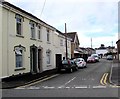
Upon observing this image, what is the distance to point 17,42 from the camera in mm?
23266

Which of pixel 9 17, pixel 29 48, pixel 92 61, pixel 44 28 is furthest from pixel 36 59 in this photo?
pixel 92 61

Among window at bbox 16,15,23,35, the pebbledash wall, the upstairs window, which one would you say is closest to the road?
the pebbledash wall

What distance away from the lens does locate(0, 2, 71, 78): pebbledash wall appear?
20734 millimetres

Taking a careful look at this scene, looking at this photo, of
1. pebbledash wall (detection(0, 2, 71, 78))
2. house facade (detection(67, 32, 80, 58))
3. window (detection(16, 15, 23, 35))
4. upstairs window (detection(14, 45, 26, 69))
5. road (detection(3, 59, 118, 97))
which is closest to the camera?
road (detection(3, 59, 118, 97))

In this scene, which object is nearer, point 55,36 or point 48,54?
point 48,54

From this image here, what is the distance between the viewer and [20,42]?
23.9m

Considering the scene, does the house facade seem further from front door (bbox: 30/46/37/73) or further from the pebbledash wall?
front door (bbox: 30/46/37/73)

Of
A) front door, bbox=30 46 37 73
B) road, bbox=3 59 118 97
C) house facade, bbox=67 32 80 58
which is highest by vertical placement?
house facade, bbox=67 32 80 58

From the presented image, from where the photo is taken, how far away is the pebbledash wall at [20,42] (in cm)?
2073

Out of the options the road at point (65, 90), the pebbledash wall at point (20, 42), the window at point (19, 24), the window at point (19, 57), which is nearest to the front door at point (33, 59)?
the pebbledash wall at point (20, 42)

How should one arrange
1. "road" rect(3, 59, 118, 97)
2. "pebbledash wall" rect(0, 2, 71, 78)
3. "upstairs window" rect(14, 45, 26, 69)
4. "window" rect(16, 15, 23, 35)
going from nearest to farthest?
1. "road" rect(3, 59, 118, 97)
2. "pebbledash wall" rect(0, 2, 71, 78)
3. "upstairs window" rect(14, 45, 26, 69)
4. "window" rect(16, 15, 23, 35)

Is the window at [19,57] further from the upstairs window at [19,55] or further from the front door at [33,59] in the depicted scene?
the front door at [33,59]

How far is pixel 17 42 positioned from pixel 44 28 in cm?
935

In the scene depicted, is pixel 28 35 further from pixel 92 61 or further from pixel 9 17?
pixel 92 61
